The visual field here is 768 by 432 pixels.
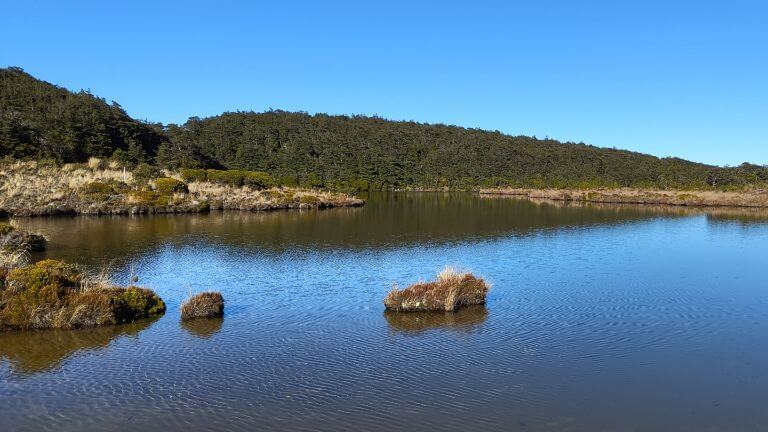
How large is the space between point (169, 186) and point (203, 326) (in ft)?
137

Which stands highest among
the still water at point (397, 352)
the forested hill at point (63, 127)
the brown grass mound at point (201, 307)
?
the forested hill at point (63, 127)

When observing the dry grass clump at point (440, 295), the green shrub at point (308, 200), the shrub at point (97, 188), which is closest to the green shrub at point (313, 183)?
the green shrub at point (308, 200)

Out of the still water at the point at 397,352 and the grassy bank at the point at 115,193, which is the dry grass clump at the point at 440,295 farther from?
the grassy bank at the point at 115,193

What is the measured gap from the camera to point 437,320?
16375 mm

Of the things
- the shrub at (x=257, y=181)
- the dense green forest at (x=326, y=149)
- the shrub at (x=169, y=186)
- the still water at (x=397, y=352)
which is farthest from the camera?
the shrub at (x=257, y=181)

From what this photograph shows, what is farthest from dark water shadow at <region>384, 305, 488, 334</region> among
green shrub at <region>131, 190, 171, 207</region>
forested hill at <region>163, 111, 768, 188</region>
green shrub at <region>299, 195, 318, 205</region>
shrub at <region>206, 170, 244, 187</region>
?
forested hill at <region>163, 111, 768, 188</region>

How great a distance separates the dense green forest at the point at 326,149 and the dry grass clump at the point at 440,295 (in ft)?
174

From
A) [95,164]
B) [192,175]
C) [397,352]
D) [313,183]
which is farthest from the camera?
[313,183]

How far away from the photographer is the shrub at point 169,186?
53088 mm

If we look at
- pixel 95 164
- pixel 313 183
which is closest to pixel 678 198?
pixel 313 183

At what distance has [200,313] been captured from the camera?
15.9 meters

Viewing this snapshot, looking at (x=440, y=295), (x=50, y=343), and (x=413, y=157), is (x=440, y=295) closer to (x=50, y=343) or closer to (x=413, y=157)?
(x=50, y=343)

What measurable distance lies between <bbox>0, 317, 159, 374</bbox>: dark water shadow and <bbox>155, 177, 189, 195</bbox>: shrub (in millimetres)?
40513

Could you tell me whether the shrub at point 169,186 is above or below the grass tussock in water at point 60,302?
above
